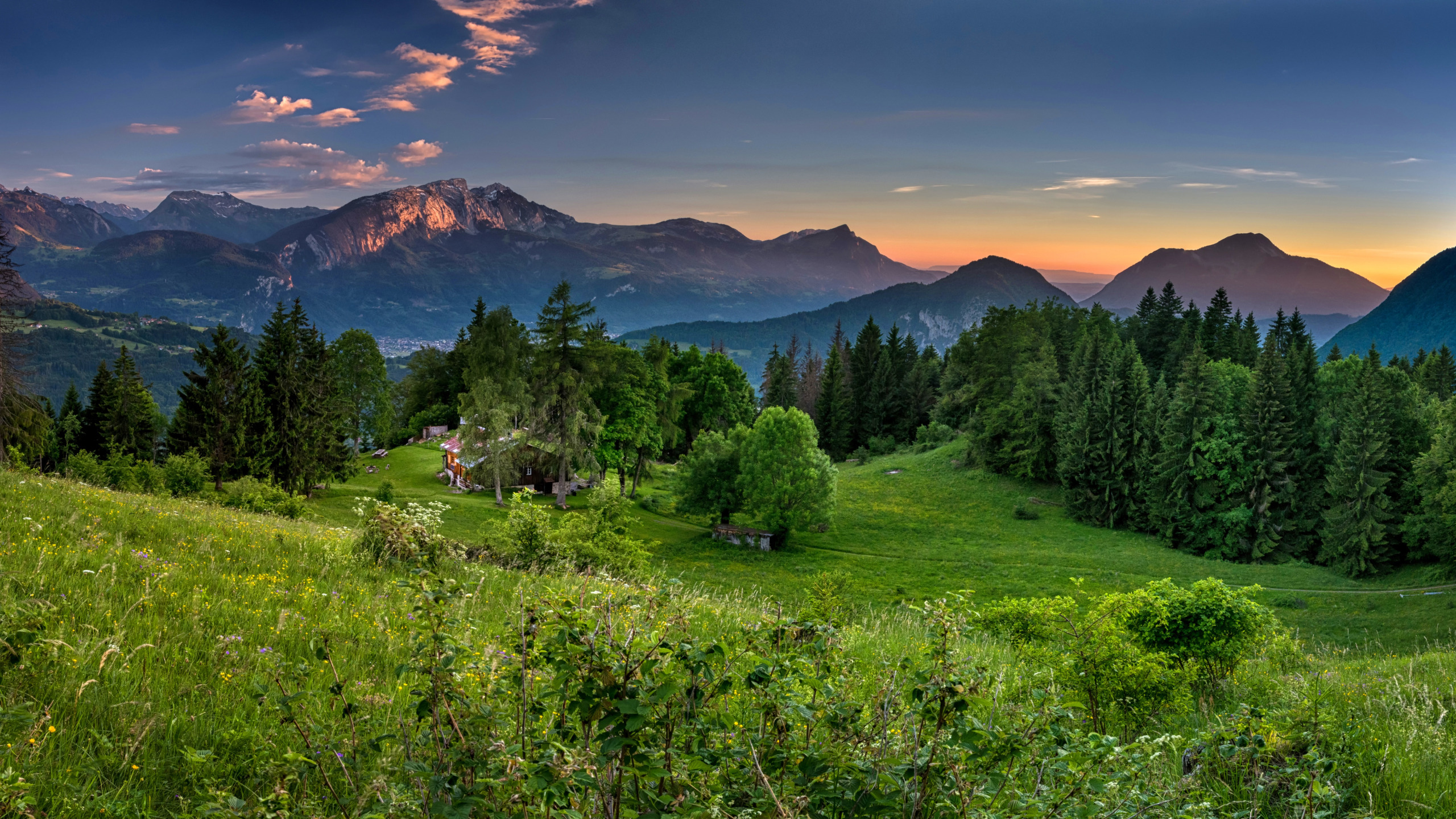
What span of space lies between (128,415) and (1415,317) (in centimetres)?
24223

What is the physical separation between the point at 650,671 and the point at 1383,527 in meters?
→ 58.1

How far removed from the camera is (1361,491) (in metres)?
43.4

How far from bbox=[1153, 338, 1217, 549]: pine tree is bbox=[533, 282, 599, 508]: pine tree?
1676 inches

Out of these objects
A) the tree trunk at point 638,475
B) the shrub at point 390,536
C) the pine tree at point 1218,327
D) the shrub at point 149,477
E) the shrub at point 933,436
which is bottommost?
the tree trunk at point 638,475

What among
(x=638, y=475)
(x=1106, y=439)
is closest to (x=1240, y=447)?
(x=1106, y=439)

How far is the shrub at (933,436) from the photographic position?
254 feet

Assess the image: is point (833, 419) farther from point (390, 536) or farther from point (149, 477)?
point (390, 536)

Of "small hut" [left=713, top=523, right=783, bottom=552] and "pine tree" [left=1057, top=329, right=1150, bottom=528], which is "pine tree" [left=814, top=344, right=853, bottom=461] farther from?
"small hut" [left=713, top=523, right=783, bottom=552]

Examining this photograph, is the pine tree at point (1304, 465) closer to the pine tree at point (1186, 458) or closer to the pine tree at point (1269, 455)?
the pine tree at point (1269, 455)

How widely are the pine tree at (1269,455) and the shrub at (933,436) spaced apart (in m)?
30.2

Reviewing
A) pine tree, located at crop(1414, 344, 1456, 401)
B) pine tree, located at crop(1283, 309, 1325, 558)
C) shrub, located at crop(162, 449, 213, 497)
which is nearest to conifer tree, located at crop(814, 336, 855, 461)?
pine tree, located at crop(1283, 309, 1325, 558)

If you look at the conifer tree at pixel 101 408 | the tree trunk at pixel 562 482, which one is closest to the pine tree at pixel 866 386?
the tree trunk at pixel 562 482

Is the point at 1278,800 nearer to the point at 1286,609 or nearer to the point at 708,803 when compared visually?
the point at 708,803

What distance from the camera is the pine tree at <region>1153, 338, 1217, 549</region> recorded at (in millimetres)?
50281
